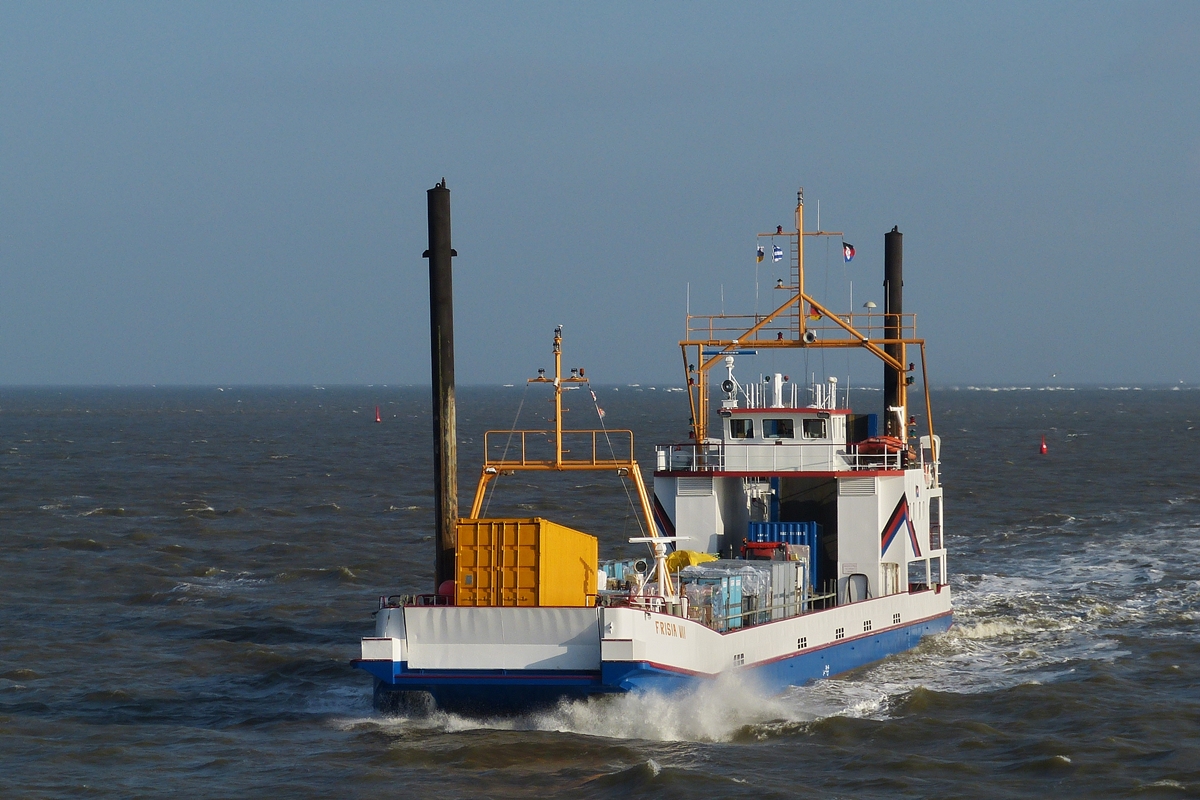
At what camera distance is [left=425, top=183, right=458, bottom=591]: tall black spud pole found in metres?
27.1

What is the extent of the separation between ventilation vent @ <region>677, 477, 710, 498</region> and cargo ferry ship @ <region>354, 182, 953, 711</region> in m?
0.04

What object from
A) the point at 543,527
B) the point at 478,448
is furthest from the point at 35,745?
the point at 478,448

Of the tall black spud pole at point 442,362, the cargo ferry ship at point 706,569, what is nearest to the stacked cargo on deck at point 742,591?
the cargo ferry ship at point 706,569

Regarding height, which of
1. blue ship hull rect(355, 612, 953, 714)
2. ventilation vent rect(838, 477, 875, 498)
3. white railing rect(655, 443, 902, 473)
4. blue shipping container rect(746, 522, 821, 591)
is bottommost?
blue ship hull rect(355, 612, 953, 714)

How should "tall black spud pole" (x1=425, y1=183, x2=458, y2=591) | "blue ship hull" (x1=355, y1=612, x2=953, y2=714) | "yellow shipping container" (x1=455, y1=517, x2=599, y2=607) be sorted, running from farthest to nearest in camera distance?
"tall black spud pole" (x1=425, y1=183, x2=458, y2=591) → "yellow shipping container" (x1=455, y1=517, x2=599, y2=607) → "blue ship hull" (x1=355, y1=612, x2=953, y2=714)

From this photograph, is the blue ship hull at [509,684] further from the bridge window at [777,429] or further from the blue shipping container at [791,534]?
the bridge window at [777,429]

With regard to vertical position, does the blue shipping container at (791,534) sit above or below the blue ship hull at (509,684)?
above

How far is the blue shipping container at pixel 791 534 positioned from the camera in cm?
3133

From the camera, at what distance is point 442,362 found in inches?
1073

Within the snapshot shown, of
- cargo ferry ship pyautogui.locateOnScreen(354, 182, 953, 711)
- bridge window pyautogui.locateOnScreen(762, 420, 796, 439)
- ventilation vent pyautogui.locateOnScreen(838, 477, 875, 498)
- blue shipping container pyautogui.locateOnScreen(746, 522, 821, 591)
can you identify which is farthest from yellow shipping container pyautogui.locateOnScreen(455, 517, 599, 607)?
ventilation vent pyautogui.locateOnScreen(838, 477, 875, 498)

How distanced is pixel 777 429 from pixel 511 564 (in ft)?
34.2

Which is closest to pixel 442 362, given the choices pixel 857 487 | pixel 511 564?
pixel 511 564

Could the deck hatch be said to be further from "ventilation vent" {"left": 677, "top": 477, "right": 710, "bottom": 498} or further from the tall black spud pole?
the tall black spud pole

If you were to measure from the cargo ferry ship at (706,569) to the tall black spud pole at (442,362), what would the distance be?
4 cm
